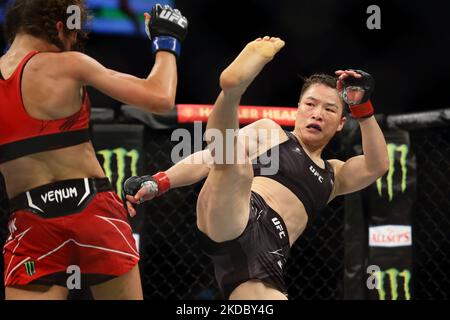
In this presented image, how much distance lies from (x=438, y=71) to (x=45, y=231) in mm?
3705

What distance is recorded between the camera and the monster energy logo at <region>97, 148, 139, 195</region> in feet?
9.77

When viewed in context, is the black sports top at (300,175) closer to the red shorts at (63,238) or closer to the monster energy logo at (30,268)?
the red shorts at (63,238)

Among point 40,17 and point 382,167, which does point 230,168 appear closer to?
point 40,17

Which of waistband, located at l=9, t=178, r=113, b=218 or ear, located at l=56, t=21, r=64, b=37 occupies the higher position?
ear, located at l=56, t=21, r=64, b=37

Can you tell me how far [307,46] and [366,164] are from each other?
2294 millimetres

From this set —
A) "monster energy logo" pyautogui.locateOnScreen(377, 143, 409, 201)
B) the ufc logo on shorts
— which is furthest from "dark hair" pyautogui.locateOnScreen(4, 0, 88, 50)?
"monster energy logo" pyautogui.locateOnScreen(377, 143, 409, 201)

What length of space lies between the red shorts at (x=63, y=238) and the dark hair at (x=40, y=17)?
0.43 meters

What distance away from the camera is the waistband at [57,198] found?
1.93m

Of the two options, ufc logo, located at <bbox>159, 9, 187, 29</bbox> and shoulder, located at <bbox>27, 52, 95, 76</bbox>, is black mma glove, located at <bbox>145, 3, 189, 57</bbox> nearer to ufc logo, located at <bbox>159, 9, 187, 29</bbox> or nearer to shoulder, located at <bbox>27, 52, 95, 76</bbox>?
ufc logo, located at <bbox>159, 9, 187, 29</bbox>

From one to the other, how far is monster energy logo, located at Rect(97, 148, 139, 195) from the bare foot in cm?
103

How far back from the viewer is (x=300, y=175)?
267cm

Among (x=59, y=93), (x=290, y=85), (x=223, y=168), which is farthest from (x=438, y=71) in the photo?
(x=59, y=93)

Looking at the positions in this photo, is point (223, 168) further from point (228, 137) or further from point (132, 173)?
point (132, 173)

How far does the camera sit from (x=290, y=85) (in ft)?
15.9
